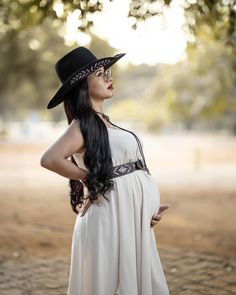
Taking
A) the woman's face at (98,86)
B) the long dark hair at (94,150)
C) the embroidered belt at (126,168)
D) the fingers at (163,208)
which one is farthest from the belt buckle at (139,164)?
the woman's face at (98,86)

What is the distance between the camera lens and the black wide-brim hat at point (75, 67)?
298 cm

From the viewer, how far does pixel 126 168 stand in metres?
3.03

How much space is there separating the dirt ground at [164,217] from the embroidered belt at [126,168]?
3.58 m

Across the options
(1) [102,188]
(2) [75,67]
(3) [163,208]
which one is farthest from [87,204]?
(2) [75,67]

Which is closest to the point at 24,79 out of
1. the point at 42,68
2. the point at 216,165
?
the point at 42,68

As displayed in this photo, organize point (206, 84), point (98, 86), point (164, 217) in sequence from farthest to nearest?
point (206, 84) < point (164, 217) < point (98, 86)

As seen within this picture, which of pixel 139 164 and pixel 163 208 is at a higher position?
pixel 139 164

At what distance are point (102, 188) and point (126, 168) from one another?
0.72ft

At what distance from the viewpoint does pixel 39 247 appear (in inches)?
273

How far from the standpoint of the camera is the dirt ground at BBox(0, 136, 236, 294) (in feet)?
23.3

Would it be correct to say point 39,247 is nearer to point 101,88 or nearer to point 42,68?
point 101,88

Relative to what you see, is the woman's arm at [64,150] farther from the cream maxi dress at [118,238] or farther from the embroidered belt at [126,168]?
the embroidered belt at [126,168]

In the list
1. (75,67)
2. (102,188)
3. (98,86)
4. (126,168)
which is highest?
(75,67)

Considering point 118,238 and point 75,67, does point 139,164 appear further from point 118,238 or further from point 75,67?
point 75,67
